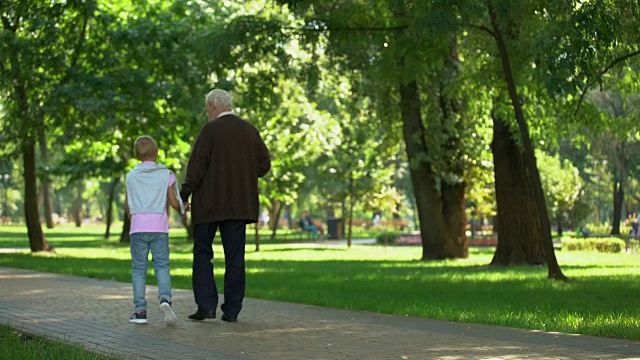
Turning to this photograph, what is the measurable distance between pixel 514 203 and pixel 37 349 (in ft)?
57.7

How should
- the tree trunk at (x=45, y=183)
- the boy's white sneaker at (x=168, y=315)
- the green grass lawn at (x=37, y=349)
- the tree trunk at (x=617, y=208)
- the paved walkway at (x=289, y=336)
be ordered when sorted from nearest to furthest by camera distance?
the green grass lawn at (x=37, y=349), the paved walkway at (x=289, y=336), the boy's white sneaker at (x=168, y=315), the tree trunk at (x=45, y=183), the tree trunk at (x=617, y=208)

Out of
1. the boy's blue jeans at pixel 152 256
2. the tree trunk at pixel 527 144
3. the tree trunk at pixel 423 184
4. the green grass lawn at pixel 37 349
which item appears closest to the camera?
the green grass lawn at pixel 37 349

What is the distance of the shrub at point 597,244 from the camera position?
35469 millimetres


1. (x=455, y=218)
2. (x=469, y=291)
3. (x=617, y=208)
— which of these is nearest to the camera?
(x=469, y=291)

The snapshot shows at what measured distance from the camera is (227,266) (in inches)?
432

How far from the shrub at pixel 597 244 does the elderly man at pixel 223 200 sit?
26.1 meters

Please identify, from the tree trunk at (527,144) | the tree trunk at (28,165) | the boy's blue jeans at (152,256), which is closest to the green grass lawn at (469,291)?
the tree trunk at (527,144)

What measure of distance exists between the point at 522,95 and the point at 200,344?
14.1m

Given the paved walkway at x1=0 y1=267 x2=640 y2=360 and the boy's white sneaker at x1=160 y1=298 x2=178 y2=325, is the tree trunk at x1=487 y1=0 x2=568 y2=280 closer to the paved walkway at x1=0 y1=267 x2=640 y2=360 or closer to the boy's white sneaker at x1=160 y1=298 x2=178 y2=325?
the paved walkway at x1=0 y1=267 x2=640 y2=360

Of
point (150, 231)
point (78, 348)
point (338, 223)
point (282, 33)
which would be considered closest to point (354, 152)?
point (338, 223)

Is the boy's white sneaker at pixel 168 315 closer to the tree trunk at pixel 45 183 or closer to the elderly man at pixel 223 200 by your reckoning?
the elderly man at pixel 223 200

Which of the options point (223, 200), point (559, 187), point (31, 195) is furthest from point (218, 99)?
point (559, 187)

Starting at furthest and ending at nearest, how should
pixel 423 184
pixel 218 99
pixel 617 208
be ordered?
pixel 617 208 < pixel 423 184 < pixel 218 99

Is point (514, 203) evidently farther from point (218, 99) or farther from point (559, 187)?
point (559, 187)
